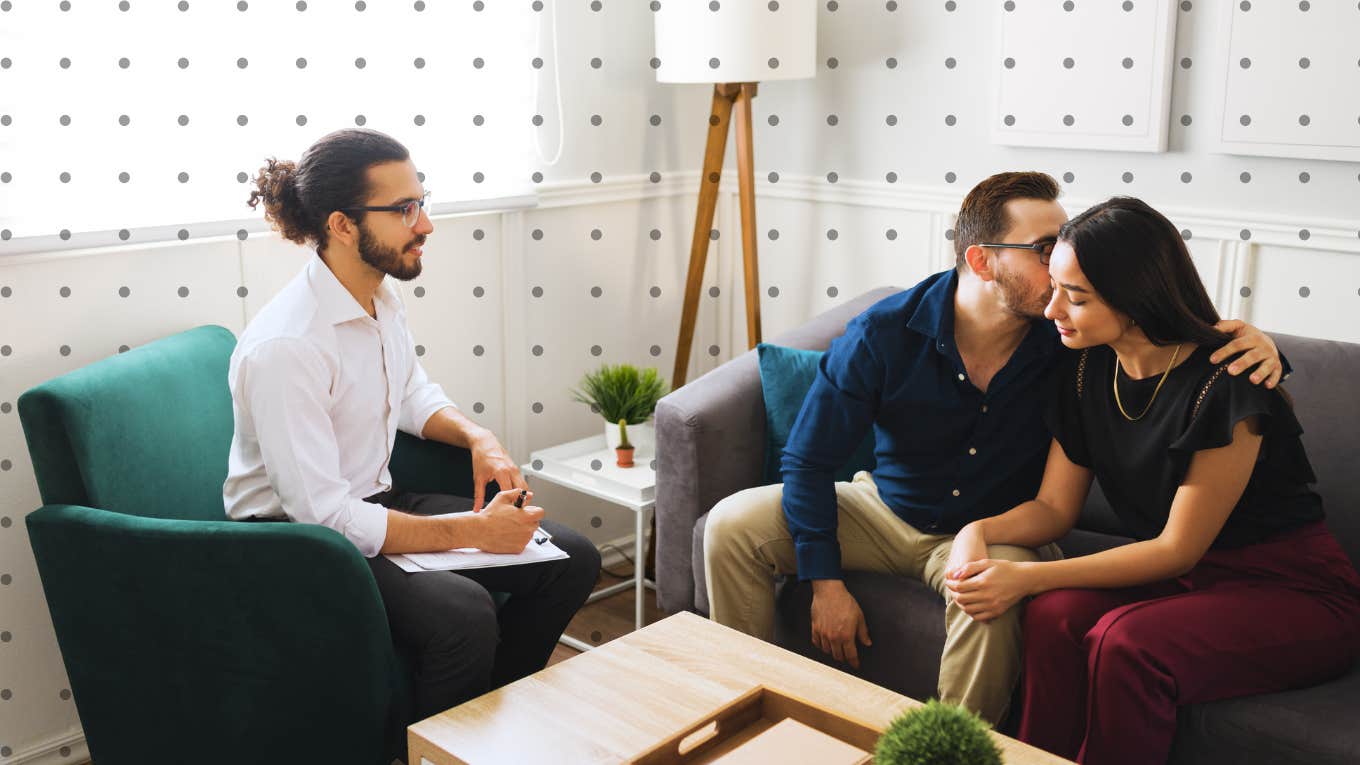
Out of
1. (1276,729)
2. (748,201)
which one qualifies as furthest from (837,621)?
(748,201)

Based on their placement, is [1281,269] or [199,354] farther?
[1281,269]

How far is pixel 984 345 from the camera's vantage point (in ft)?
7.06

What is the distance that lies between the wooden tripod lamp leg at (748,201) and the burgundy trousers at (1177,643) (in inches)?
55.7

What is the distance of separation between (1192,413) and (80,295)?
191 cm

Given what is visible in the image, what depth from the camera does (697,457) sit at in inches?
94.1

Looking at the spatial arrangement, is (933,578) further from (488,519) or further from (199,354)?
(199,354)

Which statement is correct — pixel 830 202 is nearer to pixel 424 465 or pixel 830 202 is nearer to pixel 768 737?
pixel 424 465

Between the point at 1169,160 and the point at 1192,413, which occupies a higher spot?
the point at 1169,160

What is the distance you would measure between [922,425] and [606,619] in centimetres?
119

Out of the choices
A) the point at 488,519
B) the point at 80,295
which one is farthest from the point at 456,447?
the point at 80,295

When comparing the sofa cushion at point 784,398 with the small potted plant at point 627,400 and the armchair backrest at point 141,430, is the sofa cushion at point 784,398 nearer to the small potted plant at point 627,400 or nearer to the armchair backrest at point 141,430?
the small potted plant at point 627,400

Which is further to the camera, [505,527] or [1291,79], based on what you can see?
[1291,79]

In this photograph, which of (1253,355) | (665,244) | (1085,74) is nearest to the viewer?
(1253,355)

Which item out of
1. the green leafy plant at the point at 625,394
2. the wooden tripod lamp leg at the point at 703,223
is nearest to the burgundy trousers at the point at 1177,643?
the green leafy plant at the point at 625,394
